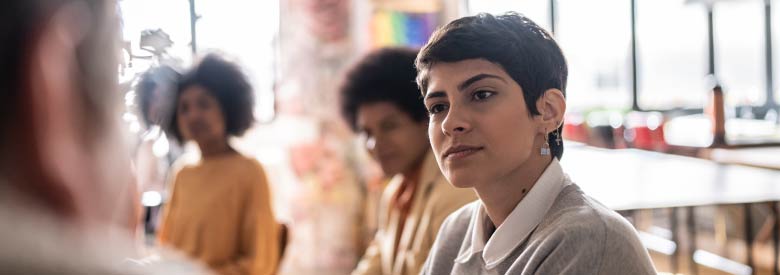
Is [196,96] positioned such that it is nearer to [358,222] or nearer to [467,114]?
[467,114]

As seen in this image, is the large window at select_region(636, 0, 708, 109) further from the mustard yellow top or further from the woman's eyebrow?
the woman's eyebrow

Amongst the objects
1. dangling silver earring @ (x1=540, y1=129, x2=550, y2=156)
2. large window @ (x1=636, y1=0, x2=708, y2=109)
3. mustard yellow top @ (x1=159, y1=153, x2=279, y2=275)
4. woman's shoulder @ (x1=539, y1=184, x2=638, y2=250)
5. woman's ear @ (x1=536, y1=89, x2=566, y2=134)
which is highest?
large window @ (x1=636, y1=0, x2=708, y2=109)

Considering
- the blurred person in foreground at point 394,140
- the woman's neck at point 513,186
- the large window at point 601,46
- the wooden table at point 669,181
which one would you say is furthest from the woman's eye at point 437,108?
the large window at point 601,46

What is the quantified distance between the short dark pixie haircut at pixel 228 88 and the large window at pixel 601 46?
208 inches

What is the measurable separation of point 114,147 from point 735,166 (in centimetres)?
426

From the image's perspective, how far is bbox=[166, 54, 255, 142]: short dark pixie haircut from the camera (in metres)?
2.13

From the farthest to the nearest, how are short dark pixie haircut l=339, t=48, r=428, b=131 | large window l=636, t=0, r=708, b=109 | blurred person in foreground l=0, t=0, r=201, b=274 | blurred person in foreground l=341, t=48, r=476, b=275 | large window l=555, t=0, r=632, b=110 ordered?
large window l=636, t=0, r=708, b=109 < large window l=555, t=0, r=632, b=110 < short dark pixie haircut l=339, t=48, r=428, b=131 < blurred person in foreground l=341, t=48, r=476, b=275 < blurred person in foreground l=0, t=0, r=201, b=274

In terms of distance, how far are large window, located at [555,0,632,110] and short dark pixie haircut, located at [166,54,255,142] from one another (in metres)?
5.28

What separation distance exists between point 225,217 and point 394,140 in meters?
0.53

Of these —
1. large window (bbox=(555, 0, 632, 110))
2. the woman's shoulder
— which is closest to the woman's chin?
the woman's shoulder

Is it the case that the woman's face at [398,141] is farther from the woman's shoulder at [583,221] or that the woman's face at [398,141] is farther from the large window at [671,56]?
the large window at [671,56]

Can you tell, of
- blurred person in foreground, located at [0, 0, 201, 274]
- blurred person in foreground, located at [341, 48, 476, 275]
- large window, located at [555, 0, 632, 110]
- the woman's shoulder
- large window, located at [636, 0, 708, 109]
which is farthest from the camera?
large window, located at [636, 0, 708, 109]

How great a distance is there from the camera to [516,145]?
98cm

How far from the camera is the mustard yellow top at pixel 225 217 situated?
2.07 metres
